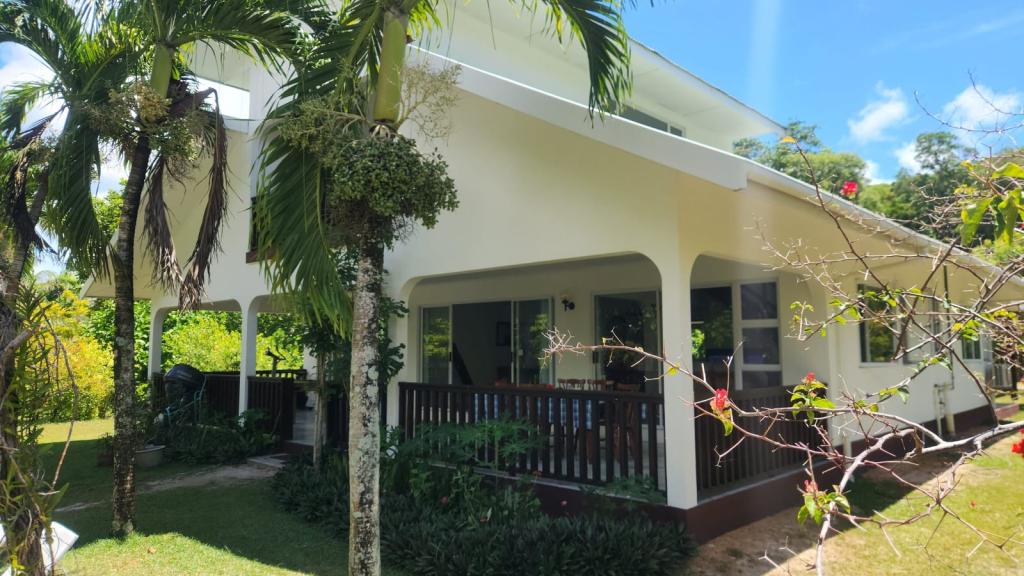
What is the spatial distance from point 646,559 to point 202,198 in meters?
10.9

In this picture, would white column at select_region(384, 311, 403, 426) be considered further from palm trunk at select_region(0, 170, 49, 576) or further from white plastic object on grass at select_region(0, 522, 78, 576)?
palm trunk at select_region(0, 170, 49, 576)

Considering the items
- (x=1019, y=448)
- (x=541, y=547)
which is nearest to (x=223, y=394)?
(x=541, y=547)

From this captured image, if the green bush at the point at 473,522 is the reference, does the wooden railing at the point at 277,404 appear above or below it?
above

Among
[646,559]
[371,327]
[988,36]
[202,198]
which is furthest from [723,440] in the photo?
[202,198]

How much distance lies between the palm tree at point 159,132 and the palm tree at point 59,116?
1.08ft

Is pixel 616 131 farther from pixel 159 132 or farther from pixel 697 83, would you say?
pixel 697 83

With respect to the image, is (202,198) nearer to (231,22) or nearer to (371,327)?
(231,22)

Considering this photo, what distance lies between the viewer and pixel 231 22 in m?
6.08

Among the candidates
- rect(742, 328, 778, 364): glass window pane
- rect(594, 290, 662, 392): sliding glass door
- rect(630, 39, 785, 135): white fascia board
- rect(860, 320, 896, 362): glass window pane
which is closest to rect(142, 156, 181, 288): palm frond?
rect(594, 290, 662, 392): sliding glass door

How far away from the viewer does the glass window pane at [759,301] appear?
9.01 meters

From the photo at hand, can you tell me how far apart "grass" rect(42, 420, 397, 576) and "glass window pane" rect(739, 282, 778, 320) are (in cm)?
631

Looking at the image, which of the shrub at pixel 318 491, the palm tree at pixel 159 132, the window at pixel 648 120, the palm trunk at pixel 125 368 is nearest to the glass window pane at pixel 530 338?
the window at pixel 648 120

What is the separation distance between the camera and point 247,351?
11.2 meters

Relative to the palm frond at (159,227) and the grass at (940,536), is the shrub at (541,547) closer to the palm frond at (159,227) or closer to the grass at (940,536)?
the grass at (940,536)
